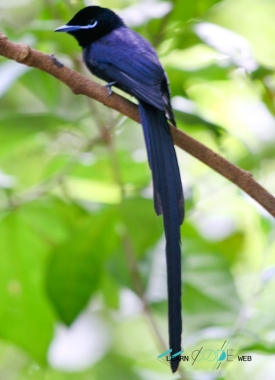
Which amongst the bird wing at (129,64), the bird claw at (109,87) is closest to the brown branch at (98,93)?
the bird claw at (109,87)

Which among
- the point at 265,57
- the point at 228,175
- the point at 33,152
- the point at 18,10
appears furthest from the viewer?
the point at 18,10

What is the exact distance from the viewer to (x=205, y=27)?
152 cm

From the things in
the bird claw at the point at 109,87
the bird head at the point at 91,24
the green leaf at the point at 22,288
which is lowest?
the green leaf at the point at 22,288

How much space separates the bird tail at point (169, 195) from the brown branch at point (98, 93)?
0.06 metres

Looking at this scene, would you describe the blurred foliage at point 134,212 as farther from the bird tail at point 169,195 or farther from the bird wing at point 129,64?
the bird tail at point 169,195

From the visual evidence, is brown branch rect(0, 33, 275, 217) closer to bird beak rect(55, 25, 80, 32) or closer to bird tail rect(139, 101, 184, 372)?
bird tail rect(139, 101, 184, 372)

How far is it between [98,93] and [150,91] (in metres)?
0.19

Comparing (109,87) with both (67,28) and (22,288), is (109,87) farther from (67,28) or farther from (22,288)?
(22,288)

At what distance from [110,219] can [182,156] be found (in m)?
0.59

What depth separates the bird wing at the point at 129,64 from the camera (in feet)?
4.26

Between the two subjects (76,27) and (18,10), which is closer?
(76,27)

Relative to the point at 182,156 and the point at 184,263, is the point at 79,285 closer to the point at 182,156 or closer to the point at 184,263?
the point at 184,263

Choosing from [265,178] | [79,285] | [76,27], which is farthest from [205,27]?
[79,285]

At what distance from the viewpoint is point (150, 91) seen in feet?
4.21
